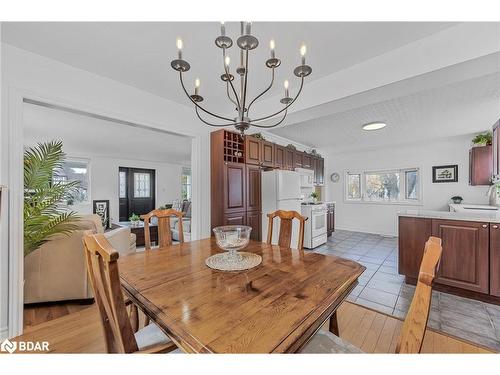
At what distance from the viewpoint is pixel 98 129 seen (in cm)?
398

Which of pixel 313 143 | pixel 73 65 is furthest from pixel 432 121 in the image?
pixel 73 65

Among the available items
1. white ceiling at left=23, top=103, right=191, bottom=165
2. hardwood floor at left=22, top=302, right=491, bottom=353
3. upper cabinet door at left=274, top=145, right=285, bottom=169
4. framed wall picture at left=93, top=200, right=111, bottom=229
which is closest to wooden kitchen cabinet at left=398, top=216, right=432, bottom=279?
hardwood floor at left=22, top=302, right=491, bottom=353

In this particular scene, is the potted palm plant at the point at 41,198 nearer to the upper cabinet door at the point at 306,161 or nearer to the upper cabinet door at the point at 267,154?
the upper cabinet door at the point at 267,154

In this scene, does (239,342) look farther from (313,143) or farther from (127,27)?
(313,143)

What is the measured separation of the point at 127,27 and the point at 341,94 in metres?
→ 1.88

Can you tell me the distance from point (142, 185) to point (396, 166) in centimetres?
762

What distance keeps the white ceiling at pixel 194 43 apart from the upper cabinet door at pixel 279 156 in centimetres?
191

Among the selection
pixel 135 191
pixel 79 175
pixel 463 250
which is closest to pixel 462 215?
pixel 463 250

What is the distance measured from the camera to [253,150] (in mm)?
3562

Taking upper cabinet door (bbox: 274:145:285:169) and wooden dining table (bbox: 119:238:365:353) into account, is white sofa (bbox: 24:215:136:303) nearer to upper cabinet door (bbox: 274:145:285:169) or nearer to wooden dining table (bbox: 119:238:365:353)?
wooden dining table (bbox: 119:238:365:353)

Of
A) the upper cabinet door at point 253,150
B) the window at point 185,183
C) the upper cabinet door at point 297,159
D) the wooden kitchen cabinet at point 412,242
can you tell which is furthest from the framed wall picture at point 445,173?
the window at point 185,183

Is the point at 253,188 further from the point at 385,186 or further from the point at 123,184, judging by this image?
the point at 123,184
